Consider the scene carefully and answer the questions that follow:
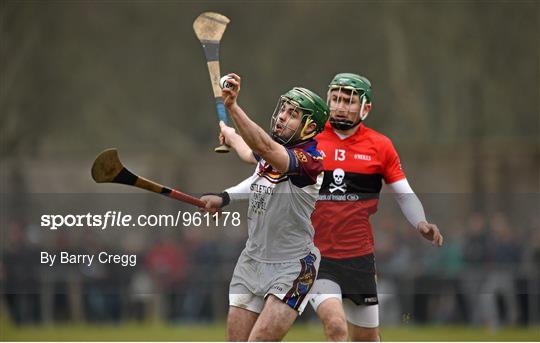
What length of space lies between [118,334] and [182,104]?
7.46 meters

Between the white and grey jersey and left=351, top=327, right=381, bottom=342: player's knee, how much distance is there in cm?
138

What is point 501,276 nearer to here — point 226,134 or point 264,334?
point 226,134

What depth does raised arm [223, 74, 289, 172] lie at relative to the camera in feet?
24.8

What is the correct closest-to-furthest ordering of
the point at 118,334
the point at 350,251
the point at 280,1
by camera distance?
1. the point at 350,251
2. the point at 118,334
3. the point at 280,1

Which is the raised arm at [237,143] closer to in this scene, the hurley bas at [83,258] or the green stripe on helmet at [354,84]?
the green stripe on helmet at [354,84]

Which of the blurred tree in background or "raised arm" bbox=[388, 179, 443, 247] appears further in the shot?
the blurred tree in background

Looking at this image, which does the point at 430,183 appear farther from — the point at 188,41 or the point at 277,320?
the point at 277,320

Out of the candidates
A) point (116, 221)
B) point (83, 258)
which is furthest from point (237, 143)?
point (116, 221)

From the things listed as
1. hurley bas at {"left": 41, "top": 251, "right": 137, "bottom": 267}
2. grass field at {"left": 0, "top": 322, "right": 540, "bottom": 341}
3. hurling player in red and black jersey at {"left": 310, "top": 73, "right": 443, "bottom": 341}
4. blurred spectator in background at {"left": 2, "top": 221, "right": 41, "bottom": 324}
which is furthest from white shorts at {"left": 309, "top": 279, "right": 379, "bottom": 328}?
blurred spectator in background at {"left": 2, "top": 221, "right": 41, "bottom": 324}

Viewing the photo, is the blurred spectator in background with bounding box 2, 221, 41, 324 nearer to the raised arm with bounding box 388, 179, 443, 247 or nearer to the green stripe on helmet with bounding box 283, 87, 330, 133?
the raised arm with bounding box 388, 179, 443, 247

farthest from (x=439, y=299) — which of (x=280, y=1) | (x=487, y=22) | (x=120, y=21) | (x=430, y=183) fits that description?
(x=120, y=21)

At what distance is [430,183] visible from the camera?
20656mm

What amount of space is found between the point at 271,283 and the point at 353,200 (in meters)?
1.47

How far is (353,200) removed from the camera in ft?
31.1
